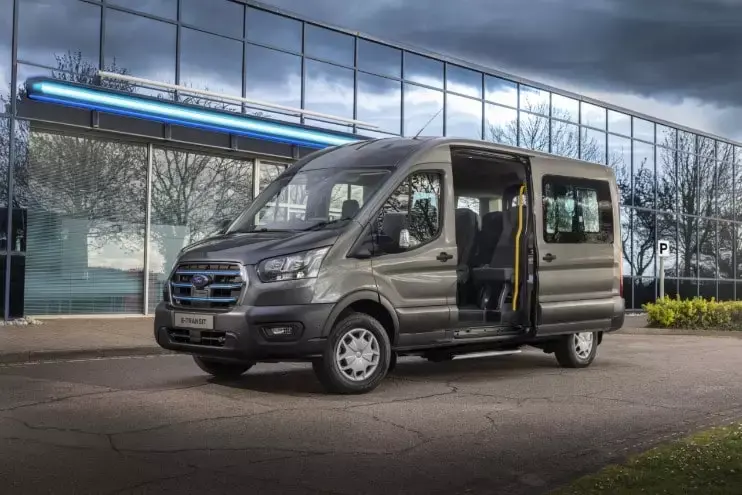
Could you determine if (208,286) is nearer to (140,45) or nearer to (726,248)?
(140,45)

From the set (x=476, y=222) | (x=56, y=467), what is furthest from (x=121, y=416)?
(x=476, y=222)

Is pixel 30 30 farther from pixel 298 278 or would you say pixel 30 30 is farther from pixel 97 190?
pixel 298 278

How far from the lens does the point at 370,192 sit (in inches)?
327

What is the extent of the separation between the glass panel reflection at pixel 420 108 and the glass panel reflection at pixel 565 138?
19.4 feet

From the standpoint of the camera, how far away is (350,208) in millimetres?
8242

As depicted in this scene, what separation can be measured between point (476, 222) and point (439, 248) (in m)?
1.70

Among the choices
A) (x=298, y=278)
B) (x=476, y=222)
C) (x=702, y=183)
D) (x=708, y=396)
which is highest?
(x=702, y=183)

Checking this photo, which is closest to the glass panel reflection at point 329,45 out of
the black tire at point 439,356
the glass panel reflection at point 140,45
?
the glass panel reflection at point 140,45

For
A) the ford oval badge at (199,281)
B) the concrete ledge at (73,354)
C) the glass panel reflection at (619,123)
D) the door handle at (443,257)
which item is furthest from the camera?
the glass panel reflection at (619,123)

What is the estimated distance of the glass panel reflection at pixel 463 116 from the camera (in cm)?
2533

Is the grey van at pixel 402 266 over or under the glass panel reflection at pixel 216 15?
under

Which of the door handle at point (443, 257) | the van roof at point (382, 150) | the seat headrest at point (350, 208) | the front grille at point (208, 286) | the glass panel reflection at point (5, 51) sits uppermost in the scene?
the glass panel reflection at point (5, 51)

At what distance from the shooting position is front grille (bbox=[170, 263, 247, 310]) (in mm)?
7703

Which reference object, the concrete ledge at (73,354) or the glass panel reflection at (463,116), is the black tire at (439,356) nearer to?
the concrete ledge at (73,354)
